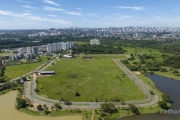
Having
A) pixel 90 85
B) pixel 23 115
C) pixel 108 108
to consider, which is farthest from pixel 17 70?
pixel 108 108

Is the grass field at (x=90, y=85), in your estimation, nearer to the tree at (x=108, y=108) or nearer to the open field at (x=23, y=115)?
the tree at (x=108, y=108)

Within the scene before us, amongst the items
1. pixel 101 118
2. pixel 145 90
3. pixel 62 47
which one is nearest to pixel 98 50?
pixel 62 47

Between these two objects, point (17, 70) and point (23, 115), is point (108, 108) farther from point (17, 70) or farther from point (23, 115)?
point (17, 70)

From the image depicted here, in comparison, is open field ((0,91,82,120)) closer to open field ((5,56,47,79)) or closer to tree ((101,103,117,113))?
tree ((101,103,117,113))

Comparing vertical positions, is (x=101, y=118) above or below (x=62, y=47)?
below

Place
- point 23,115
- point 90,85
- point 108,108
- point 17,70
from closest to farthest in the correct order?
point 23,115, point 108,108, point 90,85, point 17,70

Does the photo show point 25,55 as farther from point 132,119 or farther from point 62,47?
point 132,119

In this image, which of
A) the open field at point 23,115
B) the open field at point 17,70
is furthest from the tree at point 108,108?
the open field at point 17,70

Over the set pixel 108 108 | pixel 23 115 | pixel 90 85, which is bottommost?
pixel 23 115
